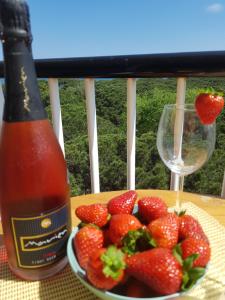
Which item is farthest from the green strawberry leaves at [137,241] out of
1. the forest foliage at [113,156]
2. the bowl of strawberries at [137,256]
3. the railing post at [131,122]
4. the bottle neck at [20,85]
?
the forest foliage at [113,156]

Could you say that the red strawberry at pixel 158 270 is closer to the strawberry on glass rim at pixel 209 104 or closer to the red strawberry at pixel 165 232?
the red strawberry at pixel 165 232

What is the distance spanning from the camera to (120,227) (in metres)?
0.39

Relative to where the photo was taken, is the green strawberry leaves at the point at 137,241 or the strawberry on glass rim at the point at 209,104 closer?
the green strawberry leaves at the point at 137,241

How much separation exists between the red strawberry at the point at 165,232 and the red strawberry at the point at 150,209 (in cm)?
5

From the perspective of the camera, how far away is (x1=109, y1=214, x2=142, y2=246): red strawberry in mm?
389

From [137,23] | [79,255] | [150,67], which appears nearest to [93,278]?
[79,255]

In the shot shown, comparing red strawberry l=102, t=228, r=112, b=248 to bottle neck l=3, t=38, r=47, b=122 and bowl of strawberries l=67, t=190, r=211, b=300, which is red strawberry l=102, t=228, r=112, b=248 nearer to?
bowl of strawberries l=67, t=190, r=211, b=300

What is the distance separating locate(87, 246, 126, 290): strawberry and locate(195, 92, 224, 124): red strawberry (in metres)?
0.35

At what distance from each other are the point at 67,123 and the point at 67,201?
8543 millimetres

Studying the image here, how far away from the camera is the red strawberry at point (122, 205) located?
468 mm

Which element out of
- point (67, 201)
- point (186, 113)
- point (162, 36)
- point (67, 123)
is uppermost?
point (162, 36)

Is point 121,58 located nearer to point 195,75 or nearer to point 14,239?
point 195,75

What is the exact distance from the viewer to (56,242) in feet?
1.39

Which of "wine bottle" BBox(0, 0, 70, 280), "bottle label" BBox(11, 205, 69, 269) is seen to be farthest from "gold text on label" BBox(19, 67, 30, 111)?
"bottle label" BBox(11, 205, 69, 269)
